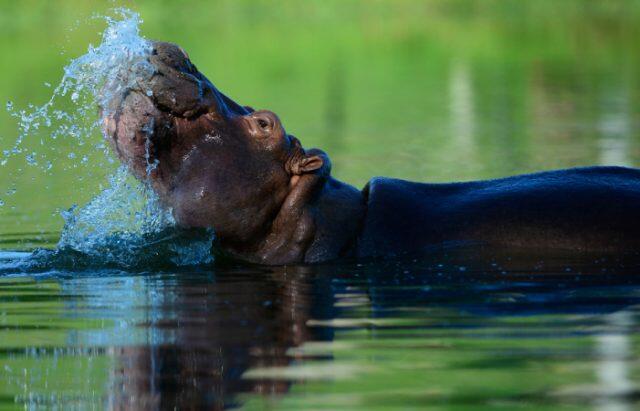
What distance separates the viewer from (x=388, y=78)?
29.0 meters

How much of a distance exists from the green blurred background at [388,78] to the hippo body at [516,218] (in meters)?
2.70

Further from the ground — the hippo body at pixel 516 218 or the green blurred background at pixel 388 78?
the green blurred background at pixel 388 78

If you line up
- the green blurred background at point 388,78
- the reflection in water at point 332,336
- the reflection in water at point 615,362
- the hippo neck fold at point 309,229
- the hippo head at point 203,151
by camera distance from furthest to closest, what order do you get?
the green blurred background at point 388,78
the hippo neck fold at point 309,229
the hippo head at point 203,151
the reflection in water at point 332,336
the reflection in water at point 615,362

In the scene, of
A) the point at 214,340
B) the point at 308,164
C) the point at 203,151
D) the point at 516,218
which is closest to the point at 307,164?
the point at 308,164

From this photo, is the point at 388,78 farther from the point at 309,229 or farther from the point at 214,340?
the point at 214,340

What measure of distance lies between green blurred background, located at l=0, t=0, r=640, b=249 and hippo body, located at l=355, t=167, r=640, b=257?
8.87 ft

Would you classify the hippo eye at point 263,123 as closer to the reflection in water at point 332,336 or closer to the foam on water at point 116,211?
the foam on water at point 116,211

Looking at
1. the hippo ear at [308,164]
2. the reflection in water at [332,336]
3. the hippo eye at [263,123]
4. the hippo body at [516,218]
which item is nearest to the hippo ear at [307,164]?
the hippo ear at [308,164]

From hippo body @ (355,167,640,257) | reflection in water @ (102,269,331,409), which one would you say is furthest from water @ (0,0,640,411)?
hippo body @ (355,167,640,257)

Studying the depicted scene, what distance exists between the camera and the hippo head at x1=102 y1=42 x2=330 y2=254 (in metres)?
7.25

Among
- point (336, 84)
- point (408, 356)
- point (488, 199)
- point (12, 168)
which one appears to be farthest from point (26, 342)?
point (336, 84)

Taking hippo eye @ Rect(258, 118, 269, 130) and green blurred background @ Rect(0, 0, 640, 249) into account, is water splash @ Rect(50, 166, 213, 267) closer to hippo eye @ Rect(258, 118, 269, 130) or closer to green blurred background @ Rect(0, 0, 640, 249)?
hippo eye @ Rect(258, 118, 269, 130)

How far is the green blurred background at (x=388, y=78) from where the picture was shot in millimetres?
14297

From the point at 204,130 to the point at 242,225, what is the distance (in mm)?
568
